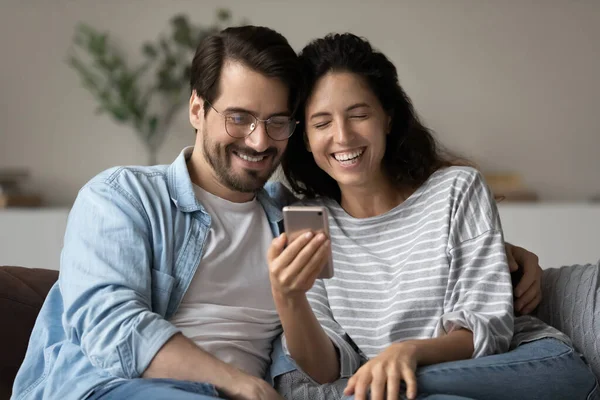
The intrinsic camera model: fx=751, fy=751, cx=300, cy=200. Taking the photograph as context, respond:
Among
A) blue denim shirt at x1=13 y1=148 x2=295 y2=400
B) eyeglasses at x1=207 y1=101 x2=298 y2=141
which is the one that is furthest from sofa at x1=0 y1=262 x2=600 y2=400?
eyeglasses at x1=207 y1=101 x2=298 y2=141

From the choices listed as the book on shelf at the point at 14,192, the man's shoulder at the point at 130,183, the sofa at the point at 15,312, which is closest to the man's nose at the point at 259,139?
the man's shoulder at the point at 130,183

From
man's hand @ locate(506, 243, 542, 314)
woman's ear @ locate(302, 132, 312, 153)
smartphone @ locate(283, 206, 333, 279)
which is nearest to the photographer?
smartphone @ locate(283, 206, 333, 279)

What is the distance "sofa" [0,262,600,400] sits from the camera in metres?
1.79

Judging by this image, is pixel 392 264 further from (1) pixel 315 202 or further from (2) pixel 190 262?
(2) pixel 190 262

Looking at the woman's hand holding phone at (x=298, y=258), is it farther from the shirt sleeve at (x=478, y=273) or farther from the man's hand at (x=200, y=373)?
the shirt sleeve at (x=478, y=273)

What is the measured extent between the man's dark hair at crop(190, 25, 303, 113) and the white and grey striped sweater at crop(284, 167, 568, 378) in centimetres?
39

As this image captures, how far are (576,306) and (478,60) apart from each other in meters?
2.58

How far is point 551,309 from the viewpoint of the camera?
6.21 ft

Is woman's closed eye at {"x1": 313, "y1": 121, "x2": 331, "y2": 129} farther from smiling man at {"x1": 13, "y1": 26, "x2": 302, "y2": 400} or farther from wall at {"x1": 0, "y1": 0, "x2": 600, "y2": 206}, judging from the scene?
wall at {"x1": 0, "y1": 0, "x2": 600, "y2": 206}

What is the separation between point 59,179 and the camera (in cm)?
439

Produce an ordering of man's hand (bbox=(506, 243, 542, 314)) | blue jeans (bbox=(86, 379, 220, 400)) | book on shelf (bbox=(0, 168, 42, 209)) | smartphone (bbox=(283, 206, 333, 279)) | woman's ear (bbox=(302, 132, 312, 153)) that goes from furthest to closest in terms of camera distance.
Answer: book on shelf (bbox=(0, 168, 42, 209)) < woman's ear (bbox=(302, 132, 312, 153)) < man's hand (bbox=(506, 243, 542, 314)) < smartphone (bbox=(283, 206, 333, 279)) < blue jeans (bbox=(86, 379, 220, 400))

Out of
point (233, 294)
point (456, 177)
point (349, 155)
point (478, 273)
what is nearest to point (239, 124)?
Answer: point (349, 155)

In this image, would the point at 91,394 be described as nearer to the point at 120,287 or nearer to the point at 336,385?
the point at 120,287

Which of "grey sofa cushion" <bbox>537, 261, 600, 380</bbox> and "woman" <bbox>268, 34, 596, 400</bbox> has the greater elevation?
"woman" <bbox>268, 34, 596, 400</bbox>
